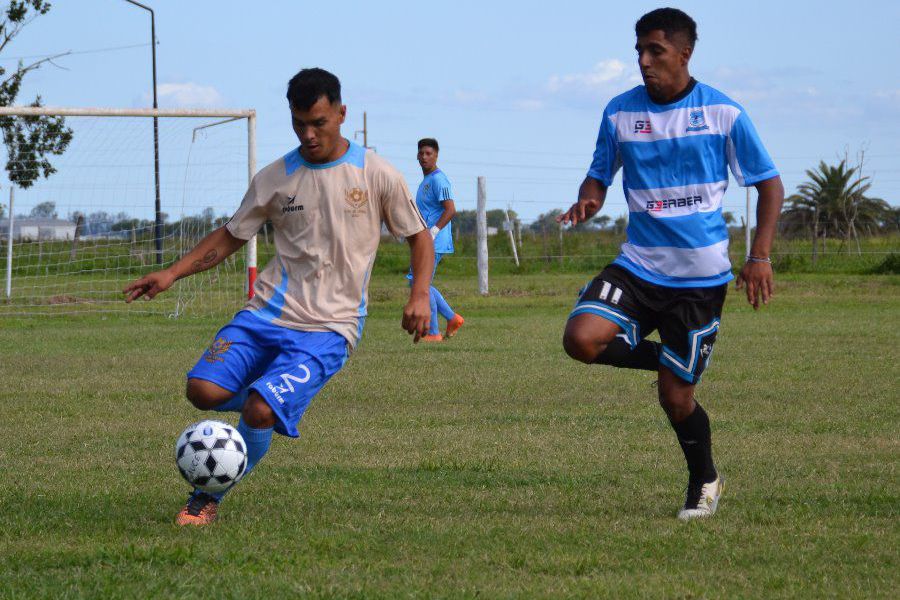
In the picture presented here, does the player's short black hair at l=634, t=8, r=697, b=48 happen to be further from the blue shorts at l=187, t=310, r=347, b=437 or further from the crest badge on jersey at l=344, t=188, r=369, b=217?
the blue shorts at l=187, t=310, r=347, b=437

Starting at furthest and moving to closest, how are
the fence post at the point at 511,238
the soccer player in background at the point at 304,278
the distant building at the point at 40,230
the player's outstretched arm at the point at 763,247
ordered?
the fence post at the point at 511,238
the distant building at the point at 40,230
the player's outstretched arm at the point at 763,247
the soccer player in background at the point at 304,278

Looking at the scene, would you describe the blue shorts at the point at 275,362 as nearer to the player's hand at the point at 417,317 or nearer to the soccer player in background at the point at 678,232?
the player's hand at the point at 417,317

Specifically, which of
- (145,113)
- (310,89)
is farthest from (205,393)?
(145,113)

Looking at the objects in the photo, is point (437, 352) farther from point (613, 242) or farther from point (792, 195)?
point (792, 195)

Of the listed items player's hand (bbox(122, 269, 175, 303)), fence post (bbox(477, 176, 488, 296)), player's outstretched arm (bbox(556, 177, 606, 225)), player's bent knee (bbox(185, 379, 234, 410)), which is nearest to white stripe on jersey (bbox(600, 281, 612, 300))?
player's outstretched arm (bbox(556, 177, 606, 225))

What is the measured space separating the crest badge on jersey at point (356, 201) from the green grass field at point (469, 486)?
126 cm

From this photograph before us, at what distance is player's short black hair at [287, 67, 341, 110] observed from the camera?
16.5 ft

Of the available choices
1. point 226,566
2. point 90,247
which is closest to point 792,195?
point 90,247

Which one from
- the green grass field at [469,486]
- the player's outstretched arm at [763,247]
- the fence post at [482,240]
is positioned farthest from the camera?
the fence post at [482,240]

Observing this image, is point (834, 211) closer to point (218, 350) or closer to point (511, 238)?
point (511, 238)

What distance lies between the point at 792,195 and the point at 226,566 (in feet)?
98.4

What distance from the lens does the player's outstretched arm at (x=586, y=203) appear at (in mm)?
5363

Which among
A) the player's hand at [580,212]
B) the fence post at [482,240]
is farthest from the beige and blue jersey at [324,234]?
the fence post at [482,240]

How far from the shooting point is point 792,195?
106 feet
